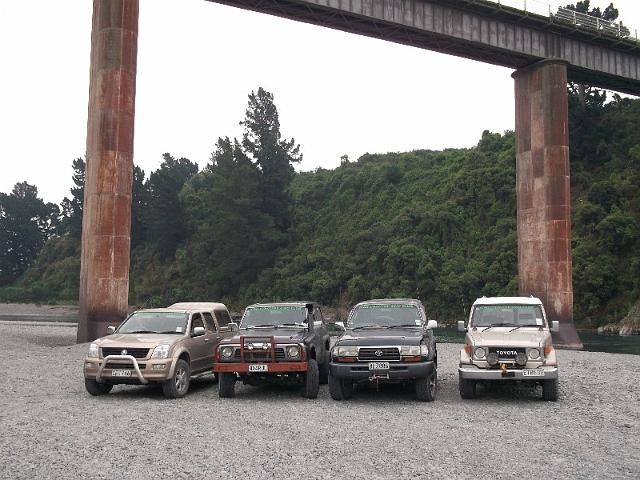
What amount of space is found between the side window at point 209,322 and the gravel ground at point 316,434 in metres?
1.42

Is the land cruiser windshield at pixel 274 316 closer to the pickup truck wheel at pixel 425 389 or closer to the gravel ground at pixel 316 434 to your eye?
the gravel ground at pixel 316 434

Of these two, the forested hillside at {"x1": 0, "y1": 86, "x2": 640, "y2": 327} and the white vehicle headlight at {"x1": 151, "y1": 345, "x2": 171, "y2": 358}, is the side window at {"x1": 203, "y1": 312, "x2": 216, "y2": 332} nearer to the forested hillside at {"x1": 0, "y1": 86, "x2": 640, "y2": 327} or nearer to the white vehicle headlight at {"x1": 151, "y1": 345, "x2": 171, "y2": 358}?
the white vehicle headlight at {"x1": 151, "y1": 345, "x2": 171, "y2": 358}

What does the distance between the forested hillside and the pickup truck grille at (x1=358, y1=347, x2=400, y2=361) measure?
151ft

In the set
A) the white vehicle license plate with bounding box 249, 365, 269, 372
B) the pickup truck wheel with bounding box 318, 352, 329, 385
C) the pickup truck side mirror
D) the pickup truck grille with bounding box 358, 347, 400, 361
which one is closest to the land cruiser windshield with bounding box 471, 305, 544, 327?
the pickup truck grille with bounding box 358, 347, 400, 361

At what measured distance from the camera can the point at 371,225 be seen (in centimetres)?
8475

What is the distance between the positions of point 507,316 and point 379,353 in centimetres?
337

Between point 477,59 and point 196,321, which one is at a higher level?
point 477,59

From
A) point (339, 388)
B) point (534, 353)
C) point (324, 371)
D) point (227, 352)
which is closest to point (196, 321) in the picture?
point (227, 352)

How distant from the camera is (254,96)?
8356 cm

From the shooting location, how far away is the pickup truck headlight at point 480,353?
12.2 metres

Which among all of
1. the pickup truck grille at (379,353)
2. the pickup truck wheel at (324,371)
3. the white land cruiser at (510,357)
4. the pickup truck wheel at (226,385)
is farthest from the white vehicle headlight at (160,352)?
the white land cruiser at (510,357)

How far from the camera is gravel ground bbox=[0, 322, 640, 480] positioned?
24.5ft

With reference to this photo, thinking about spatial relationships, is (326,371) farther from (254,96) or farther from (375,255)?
(254,96)

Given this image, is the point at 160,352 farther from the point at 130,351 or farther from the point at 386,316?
the point at 386,316
